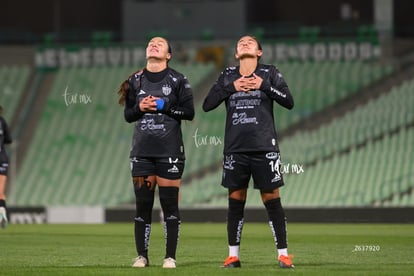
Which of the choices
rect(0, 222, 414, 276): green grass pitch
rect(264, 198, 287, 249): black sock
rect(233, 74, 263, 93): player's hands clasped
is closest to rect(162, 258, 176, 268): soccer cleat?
rect(0, 222, 414, 276): green grass pitch

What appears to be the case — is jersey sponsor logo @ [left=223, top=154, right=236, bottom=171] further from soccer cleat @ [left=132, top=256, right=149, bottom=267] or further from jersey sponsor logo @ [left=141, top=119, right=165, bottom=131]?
soccer cleat @ [left=132, top=256, right=149, bottom=267]

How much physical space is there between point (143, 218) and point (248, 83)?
184 cm

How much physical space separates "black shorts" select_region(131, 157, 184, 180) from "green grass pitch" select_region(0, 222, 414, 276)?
0.98 m

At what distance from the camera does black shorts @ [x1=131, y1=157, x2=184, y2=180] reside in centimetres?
1116

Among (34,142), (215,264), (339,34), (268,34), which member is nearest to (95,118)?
(34,142)

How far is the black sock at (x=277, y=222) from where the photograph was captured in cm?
1082

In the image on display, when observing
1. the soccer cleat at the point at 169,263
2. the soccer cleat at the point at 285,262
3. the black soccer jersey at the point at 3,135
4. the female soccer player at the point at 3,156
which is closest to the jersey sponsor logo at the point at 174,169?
the soccer cleat at the point at 169,263

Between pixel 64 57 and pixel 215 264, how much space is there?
79.2 ft

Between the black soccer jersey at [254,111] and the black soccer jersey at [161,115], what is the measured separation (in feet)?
1.44

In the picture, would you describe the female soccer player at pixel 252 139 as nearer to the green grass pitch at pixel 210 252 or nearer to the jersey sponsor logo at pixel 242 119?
the jersey sponsor logo at pixel 242 119

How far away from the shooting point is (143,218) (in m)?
11.3

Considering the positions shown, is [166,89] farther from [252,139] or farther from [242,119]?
[252,139]

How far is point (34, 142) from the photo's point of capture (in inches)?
1297

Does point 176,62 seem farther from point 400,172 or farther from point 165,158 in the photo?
point 165,158
